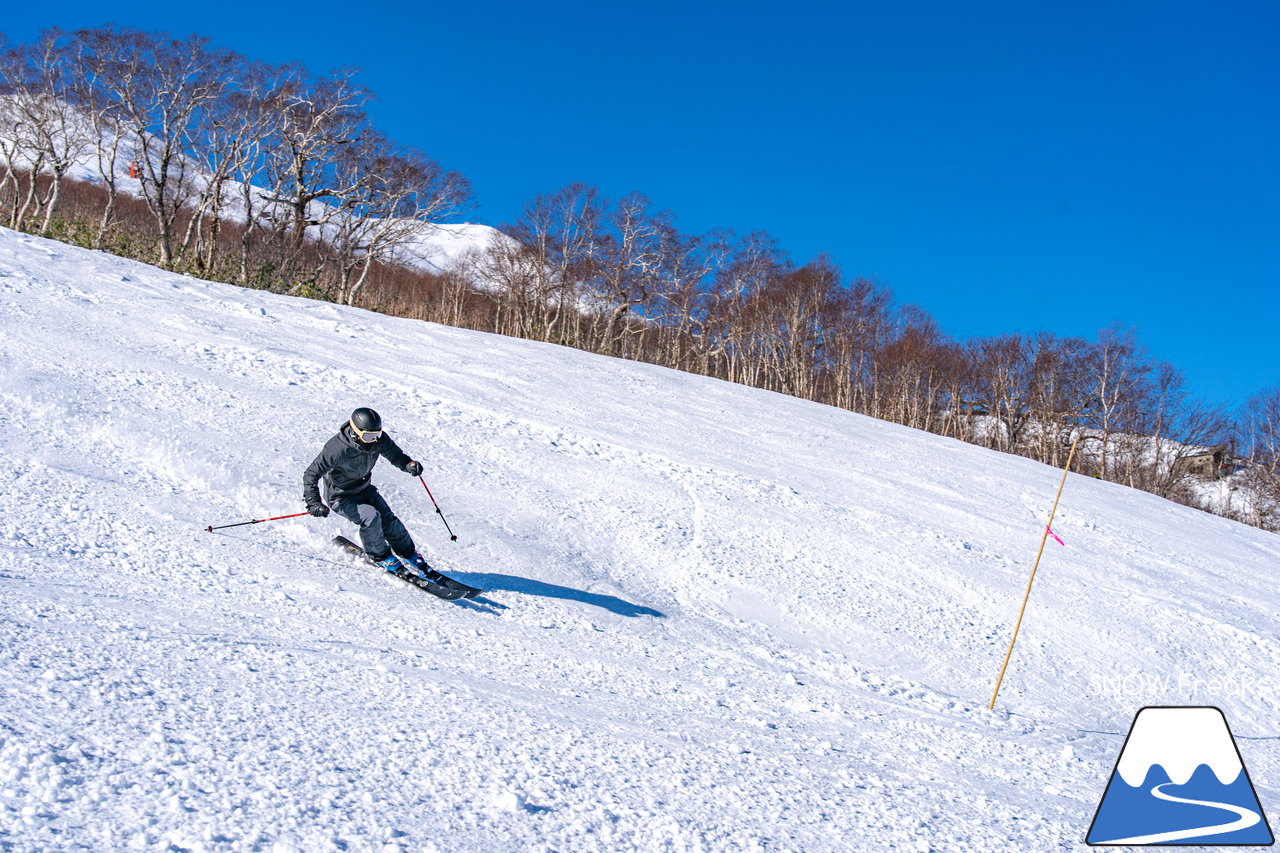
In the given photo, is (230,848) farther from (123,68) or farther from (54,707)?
(123,68)

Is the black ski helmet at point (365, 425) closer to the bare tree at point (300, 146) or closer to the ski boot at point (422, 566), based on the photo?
the ski boot at point (422, 566)

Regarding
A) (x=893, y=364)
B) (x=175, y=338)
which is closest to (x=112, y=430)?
(x=175, y=338)

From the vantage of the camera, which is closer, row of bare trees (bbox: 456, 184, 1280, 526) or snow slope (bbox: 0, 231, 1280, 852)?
snow slope (bbox: 0, 231, 1280, 852)

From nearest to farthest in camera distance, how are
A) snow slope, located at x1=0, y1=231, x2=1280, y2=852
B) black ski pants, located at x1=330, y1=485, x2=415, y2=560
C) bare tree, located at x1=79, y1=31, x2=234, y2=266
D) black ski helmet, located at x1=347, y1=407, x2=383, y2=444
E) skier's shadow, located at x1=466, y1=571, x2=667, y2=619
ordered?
1. snow slope, located at x1=0, y1=231, x2=1280, y2=852
2. black ski helmet, located at x1=347, y1=407, x2=383, y2=444
3. black ski pants, located at x1=330, y1=485, x2=415, y2=560
4. skier's shadow, located at x1=466, y1=571, x2=667, y2=619
5. bare tree, located at x1=79, y1=31, x2=234, y2=266

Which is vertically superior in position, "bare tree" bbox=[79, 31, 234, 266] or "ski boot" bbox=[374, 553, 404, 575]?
"bare tree" bbox=[79, 31, 234, 266]

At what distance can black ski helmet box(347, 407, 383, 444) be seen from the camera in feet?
18.8

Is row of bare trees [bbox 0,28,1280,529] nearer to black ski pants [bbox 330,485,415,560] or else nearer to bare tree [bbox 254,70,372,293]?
bare tree [bbox 254,70,372,293]

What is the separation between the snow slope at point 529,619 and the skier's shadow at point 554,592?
0.05 meters

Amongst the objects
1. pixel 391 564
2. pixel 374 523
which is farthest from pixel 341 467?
pixel 391 564

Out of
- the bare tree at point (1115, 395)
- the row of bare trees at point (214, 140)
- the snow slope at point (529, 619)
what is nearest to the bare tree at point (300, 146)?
the row of bare trees at point (214, 140)

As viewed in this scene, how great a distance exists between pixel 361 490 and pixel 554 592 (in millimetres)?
1868

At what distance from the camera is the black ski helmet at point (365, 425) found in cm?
573

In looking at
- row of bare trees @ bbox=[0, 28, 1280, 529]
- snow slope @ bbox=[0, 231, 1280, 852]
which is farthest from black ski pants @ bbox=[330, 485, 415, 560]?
row of bare trees @ bbox=[0, 28, 1280, 529]

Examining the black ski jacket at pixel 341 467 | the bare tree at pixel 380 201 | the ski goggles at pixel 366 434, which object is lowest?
the black ski jacket at pixel 341 467
